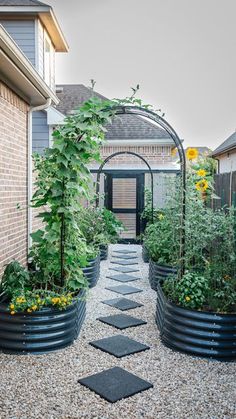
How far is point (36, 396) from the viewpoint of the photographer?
9.31 ft

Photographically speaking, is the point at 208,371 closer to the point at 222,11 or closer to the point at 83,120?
the point at 83,120

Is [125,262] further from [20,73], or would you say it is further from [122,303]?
[20,73]

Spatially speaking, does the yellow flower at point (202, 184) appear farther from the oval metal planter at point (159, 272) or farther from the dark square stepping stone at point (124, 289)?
the dark square stepping stone at point (124, 289)

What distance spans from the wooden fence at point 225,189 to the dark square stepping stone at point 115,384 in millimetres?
2859

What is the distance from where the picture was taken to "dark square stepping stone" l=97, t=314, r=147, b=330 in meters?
4.34

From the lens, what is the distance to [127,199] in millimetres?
10930

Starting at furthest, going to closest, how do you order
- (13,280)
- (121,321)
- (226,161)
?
(226,161) < (121,321) < (13,280)

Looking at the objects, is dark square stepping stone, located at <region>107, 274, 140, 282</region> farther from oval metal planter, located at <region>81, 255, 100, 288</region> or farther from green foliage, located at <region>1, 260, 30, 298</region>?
green foliage, located at <region>1, 260, 30, 298</region>

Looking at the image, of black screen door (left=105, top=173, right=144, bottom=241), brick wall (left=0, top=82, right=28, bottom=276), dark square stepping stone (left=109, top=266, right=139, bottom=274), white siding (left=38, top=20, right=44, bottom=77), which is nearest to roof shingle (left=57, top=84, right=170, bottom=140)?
black screen door (left=105, top=173, right=144, bottom=241)

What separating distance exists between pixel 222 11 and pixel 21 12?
12.8ft

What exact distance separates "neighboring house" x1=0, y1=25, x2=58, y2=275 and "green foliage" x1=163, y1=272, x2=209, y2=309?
1.90 m

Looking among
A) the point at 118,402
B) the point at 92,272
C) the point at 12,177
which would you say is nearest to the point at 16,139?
the point at 12,177

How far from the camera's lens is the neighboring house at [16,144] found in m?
4.38

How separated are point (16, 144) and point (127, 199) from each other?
19.8 feet
